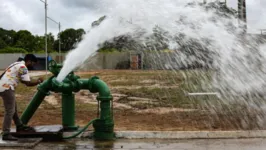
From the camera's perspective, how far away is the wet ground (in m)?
6.31

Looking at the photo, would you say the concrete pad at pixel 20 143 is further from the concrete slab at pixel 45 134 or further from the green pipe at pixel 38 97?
the green pipe at pixel 38 97

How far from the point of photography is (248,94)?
1151cm

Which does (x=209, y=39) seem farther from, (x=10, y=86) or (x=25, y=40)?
(x=25, y=40)

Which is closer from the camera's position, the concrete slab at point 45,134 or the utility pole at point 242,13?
the concrete slab at point 45,134

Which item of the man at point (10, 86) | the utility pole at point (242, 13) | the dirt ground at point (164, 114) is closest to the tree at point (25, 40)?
the dirt ground at point (164, 114)

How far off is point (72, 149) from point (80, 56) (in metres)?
1.58

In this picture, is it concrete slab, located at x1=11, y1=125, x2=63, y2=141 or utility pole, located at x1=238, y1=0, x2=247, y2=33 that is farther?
utility pole, located at x1=238, y1=0, x2=247, y2=33

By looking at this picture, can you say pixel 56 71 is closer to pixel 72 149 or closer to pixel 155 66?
pixel 72 149

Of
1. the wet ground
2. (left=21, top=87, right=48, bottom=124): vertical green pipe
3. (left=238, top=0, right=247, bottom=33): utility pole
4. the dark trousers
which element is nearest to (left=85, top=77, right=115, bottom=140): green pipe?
the wet ground

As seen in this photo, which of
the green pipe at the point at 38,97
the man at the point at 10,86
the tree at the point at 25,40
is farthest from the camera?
the tree at the point at 25,40

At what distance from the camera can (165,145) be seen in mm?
6520

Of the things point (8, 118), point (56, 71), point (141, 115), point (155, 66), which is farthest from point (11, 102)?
point (155, 66)

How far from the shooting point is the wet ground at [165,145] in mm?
6312

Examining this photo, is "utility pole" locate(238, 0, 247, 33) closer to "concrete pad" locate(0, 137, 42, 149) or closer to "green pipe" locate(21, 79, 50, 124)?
"green pipe" locate(21, 79, 50, 124)
